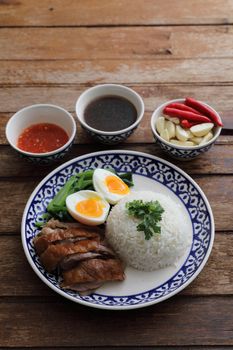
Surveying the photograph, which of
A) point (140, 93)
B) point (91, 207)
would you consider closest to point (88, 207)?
point (91, 207)

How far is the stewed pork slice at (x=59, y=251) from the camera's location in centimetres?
172

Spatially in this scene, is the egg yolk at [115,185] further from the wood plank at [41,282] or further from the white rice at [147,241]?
the wood plank at [41,282]

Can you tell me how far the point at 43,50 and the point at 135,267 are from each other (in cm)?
146

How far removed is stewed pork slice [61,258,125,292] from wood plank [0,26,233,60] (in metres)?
1.35

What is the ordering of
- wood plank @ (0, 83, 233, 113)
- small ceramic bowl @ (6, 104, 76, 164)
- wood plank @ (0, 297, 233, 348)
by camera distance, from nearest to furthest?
wood plank @ (0, 297, 233, 348) → small ceramic bowl @ (6, 104, 76, 164) → wood plank @ (0, 83, 233, 113)

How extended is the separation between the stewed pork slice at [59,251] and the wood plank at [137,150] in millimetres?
520

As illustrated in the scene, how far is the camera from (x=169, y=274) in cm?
180

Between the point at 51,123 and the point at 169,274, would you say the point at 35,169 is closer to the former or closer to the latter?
the point at 51,123

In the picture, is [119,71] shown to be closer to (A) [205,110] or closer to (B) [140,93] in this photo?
(B) [140,93]

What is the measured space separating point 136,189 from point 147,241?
346 millimetres

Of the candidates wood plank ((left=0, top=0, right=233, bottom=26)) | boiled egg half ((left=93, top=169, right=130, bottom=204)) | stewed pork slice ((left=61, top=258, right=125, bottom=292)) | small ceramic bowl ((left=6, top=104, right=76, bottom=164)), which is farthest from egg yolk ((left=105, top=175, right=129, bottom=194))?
wood plank ((left=0, top=0, right=233, bottom=26))

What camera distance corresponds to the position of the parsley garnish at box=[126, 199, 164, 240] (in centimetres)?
179

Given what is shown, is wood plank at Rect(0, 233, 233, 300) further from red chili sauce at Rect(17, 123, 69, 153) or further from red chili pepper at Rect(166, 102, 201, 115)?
red chili pepper at Rect(166, 102, 201, 115)

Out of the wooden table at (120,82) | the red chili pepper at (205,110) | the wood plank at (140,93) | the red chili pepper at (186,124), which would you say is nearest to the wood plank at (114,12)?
the wooden table at (120,82)
